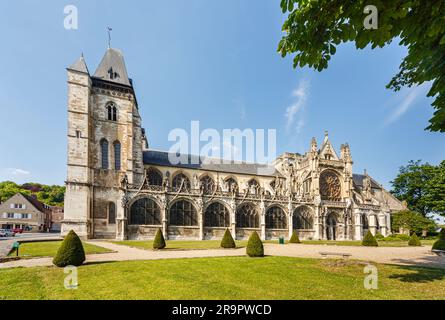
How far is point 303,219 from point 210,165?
17.1 meters

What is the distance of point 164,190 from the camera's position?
30.1 m

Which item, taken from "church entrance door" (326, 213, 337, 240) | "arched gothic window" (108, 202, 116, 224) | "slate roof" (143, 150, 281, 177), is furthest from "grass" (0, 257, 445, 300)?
"church entrance door" (326, 213, 337, 240)

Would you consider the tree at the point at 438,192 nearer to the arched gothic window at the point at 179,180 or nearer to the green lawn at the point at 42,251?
the arched gothic window at the point at 179,180

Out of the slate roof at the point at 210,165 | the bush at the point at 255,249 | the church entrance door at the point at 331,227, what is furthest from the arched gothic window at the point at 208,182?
the bush at the point at 255,249

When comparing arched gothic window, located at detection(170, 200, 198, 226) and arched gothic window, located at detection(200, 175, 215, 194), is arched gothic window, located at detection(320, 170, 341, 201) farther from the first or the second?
arched gothic window, located at detection(170, 200, 198, 226)

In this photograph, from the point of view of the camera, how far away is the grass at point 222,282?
7016 mm

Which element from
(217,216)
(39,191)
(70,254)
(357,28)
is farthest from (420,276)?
(39,191)

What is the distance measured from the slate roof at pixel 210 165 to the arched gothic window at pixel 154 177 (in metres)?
1.22

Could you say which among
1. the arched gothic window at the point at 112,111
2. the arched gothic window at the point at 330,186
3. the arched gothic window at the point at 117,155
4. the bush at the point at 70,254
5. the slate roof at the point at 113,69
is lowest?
the bush at the point at 70,254

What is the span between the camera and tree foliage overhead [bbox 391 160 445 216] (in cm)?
4188

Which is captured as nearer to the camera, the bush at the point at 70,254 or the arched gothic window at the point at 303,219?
the bush at the point at 70,254

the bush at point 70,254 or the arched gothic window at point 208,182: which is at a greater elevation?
the arched gothic window at point 208,182
